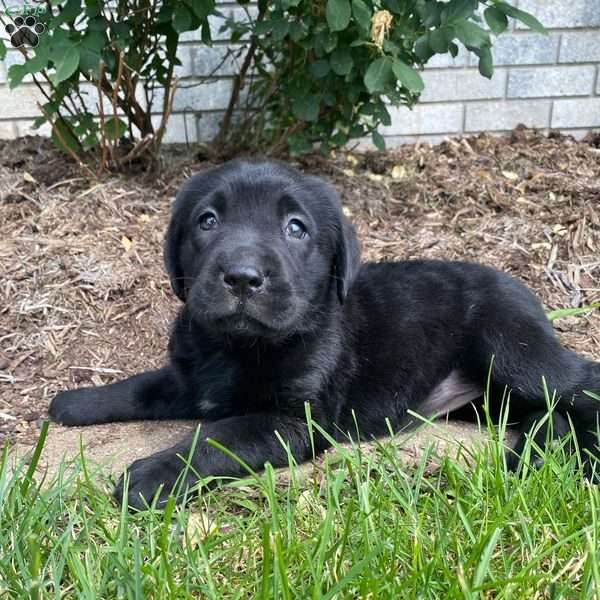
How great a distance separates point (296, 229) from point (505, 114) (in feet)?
11.4

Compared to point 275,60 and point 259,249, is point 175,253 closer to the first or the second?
point 259,249

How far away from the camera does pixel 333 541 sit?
6.31 ft

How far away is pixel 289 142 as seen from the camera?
4.47 metres

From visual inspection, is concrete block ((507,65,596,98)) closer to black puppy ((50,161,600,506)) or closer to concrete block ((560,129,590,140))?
concrete block ((560,129,590,140))

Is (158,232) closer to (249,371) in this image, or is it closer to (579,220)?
(249,371)

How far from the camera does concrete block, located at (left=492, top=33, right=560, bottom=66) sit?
5449 millimetres

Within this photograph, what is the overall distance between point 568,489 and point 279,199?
1301 millimetres

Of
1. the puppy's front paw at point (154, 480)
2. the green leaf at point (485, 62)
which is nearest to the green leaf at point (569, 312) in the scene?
the green leaf at point (485, 62)

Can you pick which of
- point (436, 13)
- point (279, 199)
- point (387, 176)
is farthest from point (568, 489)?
point (387, 176)

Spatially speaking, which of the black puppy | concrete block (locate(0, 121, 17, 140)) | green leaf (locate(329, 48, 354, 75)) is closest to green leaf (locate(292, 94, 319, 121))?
green leaf (locate(329, 48, 354, 75))

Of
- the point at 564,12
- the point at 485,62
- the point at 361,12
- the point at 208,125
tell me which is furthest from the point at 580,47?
the point at 361,12

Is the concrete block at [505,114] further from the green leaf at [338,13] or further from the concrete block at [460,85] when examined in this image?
the green leaf at [338,13]

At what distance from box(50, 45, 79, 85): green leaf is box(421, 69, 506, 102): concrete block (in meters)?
2.75

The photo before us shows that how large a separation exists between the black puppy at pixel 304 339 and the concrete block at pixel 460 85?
8.83ft
